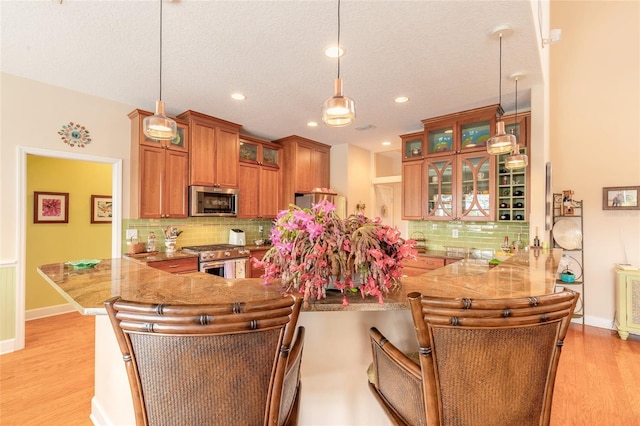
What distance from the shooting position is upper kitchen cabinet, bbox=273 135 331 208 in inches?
201

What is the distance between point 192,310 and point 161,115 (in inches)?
67.1

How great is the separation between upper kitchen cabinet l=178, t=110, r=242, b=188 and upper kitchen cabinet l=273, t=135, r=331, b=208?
0.96 m

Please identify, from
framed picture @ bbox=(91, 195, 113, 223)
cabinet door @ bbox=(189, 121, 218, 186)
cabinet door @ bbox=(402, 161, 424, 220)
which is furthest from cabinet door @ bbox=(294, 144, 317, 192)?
framed picture @ bbox=(91, 195, 113, 223)

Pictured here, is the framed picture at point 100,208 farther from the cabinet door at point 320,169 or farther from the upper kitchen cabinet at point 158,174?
the cabinet door at point 320,169

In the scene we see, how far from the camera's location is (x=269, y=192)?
5.07 m

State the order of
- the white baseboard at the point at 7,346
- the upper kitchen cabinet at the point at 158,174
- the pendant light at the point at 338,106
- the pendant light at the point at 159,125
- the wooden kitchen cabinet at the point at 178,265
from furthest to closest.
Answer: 1. the upper kitchen cabinet at the point at 158,174
2. the wooden kitchen cabinet at the point at 178,265
3. the white baseboard at the point at 7,346
4. the pendant light at the point at 159,125
5. the pendant light at the point at 338,106

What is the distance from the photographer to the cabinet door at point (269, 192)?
16.3ft

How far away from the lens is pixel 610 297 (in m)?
3.75

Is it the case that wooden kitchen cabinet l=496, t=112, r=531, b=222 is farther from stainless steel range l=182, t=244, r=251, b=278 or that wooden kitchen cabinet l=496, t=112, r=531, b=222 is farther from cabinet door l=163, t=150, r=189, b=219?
cabinet door l=163, t=150, r=189, b=219

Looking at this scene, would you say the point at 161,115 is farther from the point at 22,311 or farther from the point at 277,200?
the point at 277,200

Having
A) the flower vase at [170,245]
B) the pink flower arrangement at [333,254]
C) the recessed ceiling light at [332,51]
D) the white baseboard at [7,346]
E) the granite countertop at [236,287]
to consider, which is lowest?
the white baseboard at [7,346]

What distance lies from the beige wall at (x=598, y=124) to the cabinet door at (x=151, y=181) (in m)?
5.27

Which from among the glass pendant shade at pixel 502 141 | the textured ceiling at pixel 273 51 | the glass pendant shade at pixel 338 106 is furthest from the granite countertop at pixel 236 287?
the textured ceiling at pixel 273 51

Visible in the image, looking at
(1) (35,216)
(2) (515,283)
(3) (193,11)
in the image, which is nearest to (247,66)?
(3) (193,11)
